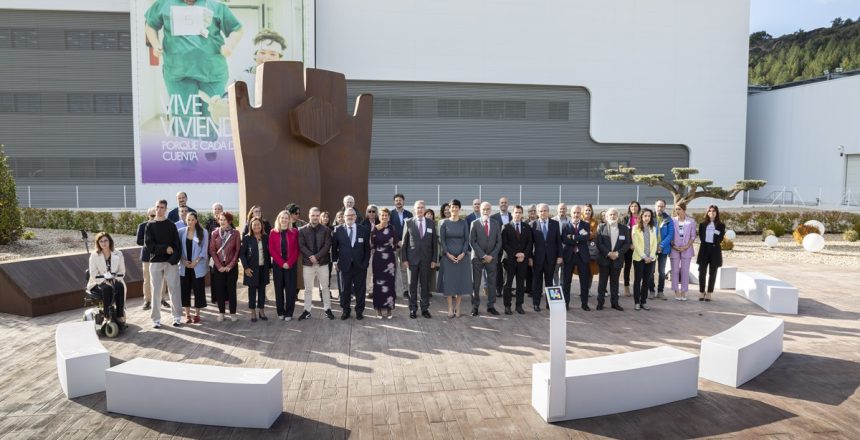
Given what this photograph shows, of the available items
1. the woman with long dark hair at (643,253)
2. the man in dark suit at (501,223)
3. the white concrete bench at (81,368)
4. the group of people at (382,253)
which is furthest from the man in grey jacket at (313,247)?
the woman with long dark hair at (643,253)

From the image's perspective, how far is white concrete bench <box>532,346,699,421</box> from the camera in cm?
497

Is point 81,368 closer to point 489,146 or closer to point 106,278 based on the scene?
point 106,278

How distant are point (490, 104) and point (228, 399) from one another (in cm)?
2616

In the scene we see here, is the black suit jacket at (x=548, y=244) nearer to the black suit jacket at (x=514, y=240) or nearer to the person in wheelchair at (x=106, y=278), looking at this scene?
the black suit jacket at (x=514, y=240)

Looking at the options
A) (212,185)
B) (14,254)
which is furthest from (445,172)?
(14,254)

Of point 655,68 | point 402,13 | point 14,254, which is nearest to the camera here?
point 14,254

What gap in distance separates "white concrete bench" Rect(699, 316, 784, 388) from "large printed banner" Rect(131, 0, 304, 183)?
2401cm

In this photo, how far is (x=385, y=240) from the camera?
8.48 metres

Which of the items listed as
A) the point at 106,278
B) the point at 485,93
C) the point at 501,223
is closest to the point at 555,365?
the point at 501,223

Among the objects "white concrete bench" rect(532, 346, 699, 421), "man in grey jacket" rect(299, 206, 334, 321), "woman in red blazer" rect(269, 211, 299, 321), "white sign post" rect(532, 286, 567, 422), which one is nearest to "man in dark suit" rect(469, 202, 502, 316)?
"man in grey jacket" rect(299, 206, 334, 321)

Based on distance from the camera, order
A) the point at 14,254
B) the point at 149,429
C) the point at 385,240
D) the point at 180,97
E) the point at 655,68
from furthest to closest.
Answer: the point at 655,68 → the point at 180,97 → the point at 14,254 → the point at 385,240 → the point at 149,429

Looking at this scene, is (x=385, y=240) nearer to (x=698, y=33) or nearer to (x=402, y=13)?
(x=402, y=13)

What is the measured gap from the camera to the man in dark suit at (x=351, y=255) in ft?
27.2

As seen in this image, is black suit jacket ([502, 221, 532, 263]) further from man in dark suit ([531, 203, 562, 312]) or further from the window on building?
the window on building
